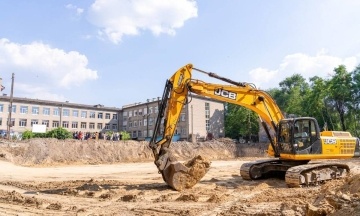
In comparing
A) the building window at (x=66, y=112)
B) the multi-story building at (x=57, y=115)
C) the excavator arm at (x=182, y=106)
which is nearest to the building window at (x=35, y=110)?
the multi-story building at (x=57, y=115)

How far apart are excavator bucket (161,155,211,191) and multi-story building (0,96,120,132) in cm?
6406

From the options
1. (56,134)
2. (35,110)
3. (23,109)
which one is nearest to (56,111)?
(35,110)

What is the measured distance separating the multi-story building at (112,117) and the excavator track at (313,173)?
49.6 meters

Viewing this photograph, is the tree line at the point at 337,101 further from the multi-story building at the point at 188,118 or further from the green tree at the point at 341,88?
the multi-story building at the point at 188,118

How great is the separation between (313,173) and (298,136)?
129 cm

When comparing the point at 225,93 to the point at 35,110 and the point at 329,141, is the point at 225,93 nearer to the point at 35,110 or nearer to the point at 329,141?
the point at 329,141

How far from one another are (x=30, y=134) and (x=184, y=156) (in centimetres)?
1937

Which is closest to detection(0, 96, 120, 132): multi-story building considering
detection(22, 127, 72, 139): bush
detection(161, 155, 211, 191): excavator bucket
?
detection(22, 127, 72, 139): bush

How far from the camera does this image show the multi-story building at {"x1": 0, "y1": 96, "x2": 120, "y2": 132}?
67919 mm

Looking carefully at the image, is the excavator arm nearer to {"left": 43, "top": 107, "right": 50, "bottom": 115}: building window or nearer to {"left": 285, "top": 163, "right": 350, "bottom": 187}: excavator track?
{"left": 285, "top": 163, "right": 350, "bottom": 187}: excavator track

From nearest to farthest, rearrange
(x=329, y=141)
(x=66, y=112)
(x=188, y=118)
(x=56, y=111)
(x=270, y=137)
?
(x=329, y=141)
(x=270, y=137)
(x=188, y=118)
(x=56, y=111)
(x=66, y=112)

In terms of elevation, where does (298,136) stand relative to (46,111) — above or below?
below

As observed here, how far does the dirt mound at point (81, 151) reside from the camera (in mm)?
25125

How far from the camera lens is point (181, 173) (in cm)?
996
